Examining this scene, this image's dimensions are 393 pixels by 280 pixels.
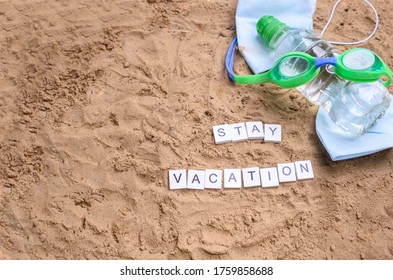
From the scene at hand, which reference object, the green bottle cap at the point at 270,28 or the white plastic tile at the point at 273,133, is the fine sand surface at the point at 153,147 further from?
the green bottle cap at the point at 270,28

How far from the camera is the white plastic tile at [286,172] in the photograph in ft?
5.34

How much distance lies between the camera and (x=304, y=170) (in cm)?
165

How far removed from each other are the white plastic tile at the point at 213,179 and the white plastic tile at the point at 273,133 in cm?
22

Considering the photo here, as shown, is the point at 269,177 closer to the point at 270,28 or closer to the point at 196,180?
the point at 196,180

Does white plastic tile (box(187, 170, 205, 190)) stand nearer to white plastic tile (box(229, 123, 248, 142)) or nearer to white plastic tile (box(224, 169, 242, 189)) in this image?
white plastic tile (box(224, 169, 242, 189))

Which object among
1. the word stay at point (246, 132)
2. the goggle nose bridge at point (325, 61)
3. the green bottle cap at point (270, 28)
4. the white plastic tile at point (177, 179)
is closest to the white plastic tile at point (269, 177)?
the word stay at point (246, 132)

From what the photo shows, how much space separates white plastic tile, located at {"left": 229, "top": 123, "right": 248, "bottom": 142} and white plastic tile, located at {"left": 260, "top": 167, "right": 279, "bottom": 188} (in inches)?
5.4

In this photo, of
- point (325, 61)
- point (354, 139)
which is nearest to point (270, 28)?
point (325, 61)

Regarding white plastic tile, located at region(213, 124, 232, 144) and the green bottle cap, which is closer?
white plastic tile, located at region(213, 124, 232, 144)

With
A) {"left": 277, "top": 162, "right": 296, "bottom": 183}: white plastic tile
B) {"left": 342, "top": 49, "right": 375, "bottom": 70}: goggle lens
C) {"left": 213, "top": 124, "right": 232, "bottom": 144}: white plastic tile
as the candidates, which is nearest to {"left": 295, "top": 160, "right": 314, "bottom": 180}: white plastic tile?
{"left": 277, "top": 162, "right": 296, "bottom": 183}: white plastic tile

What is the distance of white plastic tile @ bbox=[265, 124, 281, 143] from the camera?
5.60ft

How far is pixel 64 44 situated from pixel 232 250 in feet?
3.53

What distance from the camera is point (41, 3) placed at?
212cm

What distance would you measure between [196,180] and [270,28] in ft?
2.23
